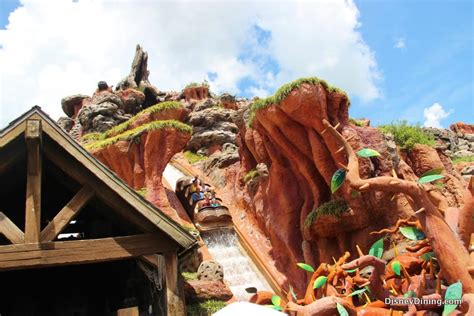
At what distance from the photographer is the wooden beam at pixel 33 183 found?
5.71 m

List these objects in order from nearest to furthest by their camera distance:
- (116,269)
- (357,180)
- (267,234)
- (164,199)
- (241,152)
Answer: (357,180), (116,269), (267,234), (164,199), (241,152)

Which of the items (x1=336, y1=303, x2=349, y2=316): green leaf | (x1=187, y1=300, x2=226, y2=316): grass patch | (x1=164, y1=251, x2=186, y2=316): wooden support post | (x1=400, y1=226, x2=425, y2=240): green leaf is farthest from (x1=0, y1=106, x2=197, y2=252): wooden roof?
(x1=400, y1=226, x2=425, y2=240): green leaf

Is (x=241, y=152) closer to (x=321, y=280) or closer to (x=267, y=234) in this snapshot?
(x=267, y=234)

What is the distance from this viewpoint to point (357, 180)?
826 cm

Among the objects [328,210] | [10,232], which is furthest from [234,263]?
[10,232]

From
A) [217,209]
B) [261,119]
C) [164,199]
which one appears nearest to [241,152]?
[217,209]

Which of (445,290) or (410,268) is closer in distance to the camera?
(445,290)

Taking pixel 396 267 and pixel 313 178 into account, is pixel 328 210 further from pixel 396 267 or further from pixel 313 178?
pixel 396 267

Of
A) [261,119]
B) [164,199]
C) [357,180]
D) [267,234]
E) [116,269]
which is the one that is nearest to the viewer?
[357,180]

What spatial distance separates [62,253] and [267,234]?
12.8m

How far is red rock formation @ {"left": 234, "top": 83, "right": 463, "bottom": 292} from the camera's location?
41.3 ft

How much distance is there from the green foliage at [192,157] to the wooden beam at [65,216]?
2373 centimetres

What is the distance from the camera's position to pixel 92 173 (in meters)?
6.20

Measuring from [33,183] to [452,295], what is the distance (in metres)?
6.36
